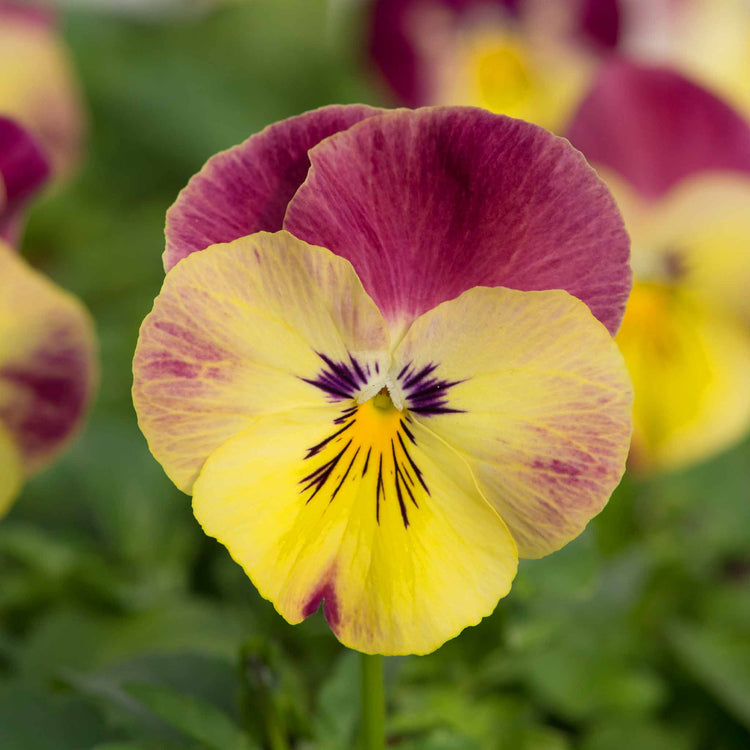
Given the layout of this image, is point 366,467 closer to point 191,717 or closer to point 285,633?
point 191,717

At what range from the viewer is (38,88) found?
0.83m

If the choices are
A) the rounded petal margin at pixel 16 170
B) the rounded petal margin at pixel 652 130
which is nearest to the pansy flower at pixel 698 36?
the rounded petal margin at pixel 652 130

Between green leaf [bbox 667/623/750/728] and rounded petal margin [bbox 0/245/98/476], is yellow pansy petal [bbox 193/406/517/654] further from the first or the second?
green leaf [bbox 667/623/750/728]

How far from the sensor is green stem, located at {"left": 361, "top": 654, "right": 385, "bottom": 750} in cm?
45

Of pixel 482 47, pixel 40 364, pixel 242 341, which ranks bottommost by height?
pixel 482 47

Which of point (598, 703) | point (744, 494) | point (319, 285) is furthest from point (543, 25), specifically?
point (319, 285)

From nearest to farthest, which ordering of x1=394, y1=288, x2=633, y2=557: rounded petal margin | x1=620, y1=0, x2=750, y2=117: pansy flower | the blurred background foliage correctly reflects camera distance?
x1=394, y1=288, x2=633, y2=557: rounded petal margin, the blurred background foliage, x1=620, y1=0, x2=750, y2=117: pansy flower

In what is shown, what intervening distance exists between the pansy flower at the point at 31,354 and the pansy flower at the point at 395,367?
181 mm

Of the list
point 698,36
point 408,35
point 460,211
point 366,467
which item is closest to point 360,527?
point 366,467

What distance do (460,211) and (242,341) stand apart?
0.11 m

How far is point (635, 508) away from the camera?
94 cm

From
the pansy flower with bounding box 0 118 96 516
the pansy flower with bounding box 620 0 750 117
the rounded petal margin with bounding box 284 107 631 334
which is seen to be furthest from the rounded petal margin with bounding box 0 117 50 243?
the pansy flower with bounding box 620 0 750 117

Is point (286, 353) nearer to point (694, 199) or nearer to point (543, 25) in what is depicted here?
point (694, 199)

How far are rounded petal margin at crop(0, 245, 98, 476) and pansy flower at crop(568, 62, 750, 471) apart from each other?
0.38 meters
